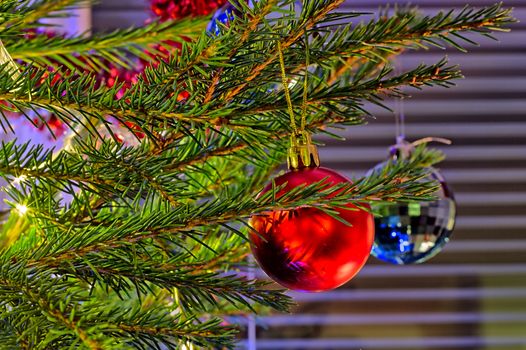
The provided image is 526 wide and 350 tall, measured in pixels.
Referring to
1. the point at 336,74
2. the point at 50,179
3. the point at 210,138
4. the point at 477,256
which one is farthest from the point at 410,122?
the point at 50,179

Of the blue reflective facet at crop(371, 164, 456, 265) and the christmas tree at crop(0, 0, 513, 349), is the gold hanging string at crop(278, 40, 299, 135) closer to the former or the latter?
the christmas tree at crop(0, 0, 513, 349)

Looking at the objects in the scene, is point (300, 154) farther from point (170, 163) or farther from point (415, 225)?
point (415, 225)

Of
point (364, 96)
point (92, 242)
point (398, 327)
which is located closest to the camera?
point (92, 242)

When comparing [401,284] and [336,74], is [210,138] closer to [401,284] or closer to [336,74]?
[336,74]

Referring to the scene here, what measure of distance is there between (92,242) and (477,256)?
174 centimetres

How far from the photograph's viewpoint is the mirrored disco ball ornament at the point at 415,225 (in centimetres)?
118

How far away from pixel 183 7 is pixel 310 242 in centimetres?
72

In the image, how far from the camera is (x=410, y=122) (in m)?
2.12

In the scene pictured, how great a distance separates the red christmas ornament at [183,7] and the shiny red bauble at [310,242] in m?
0.63

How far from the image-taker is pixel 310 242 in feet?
1.79

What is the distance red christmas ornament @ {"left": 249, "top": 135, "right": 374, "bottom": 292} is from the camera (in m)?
0.55

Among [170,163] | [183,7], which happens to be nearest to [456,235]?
[183,7]

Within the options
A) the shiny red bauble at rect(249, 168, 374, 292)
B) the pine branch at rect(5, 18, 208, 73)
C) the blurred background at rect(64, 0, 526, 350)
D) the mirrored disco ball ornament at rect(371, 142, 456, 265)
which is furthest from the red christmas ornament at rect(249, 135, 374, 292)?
the blurred background at rect(64, 0, 526, 350)

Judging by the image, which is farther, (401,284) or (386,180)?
(401,284)
